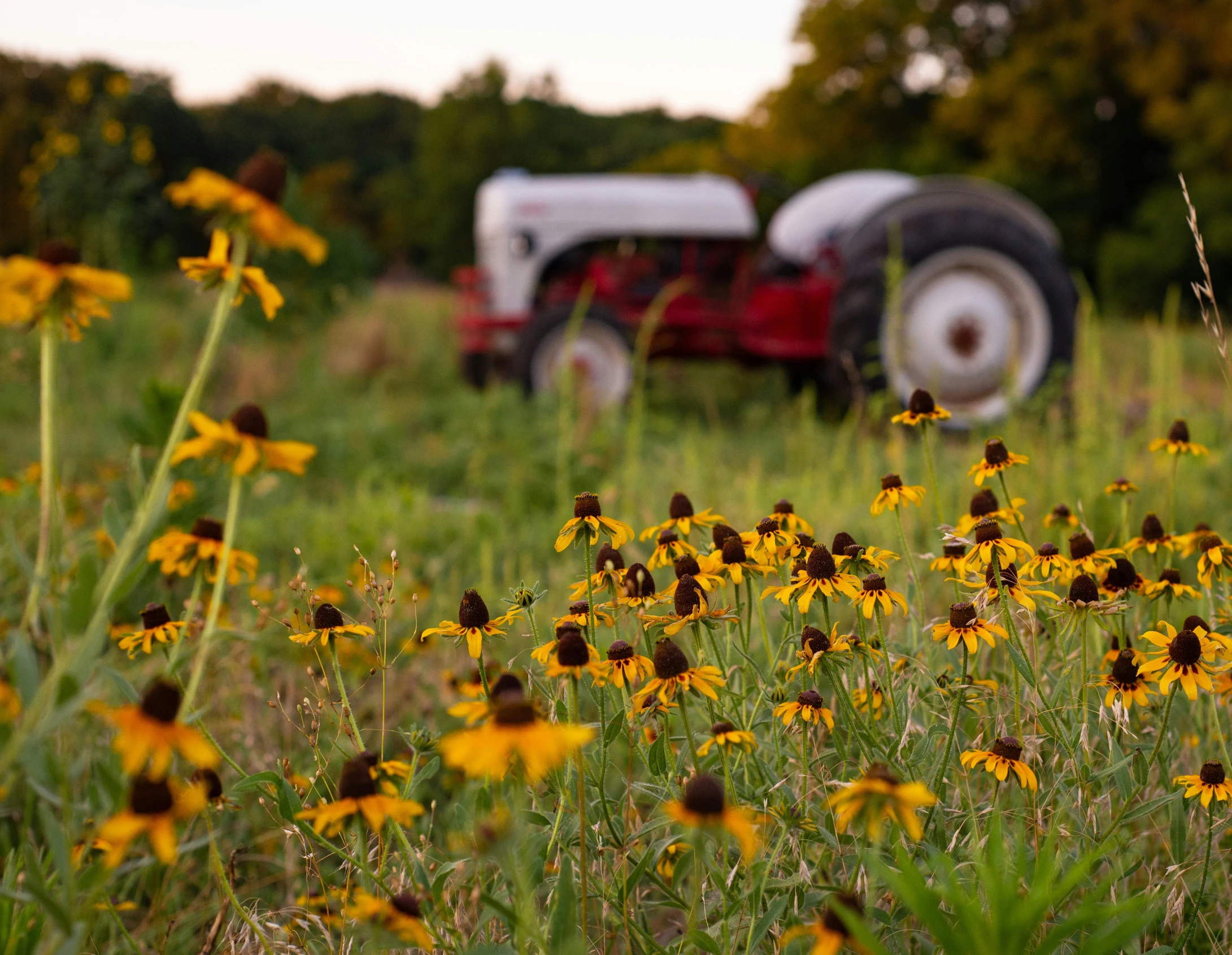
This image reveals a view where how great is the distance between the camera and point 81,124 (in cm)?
760

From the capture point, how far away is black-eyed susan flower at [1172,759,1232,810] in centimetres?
105

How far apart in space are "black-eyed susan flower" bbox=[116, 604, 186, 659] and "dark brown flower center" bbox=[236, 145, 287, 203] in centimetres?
54

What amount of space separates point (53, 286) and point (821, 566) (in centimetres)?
80

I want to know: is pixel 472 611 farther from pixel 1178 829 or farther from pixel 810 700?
pixel 1178 829

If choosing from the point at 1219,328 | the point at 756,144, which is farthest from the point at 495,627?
the point at 756,144

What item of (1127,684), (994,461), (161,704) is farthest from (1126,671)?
(161,704)

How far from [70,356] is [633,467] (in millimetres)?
3975

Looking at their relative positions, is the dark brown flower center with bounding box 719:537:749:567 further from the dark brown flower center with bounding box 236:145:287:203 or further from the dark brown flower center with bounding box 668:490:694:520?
the dark brown flower center with bounding box 236:145:287:203

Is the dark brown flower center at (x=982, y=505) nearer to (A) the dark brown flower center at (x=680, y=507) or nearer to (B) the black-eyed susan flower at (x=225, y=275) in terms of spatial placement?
(A) the dark brown flower center at (x=680, y=507)

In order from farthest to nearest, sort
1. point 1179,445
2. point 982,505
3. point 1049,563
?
point 1179,445, point 982,505, point 1049,563

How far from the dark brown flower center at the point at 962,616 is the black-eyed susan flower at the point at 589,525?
377 millimetres

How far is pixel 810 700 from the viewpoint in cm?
104

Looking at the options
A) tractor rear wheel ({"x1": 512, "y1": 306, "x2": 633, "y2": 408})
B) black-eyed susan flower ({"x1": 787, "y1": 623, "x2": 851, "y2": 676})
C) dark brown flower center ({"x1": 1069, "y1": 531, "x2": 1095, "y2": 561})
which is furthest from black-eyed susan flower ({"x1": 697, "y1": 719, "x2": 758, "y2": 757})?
tractor rear wheel ({"x1": 512, "y1": 306, "x2": 633, "y2": 408})

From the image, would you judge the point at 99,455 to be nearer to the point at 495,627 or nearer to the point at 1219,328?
the point at 495,627
